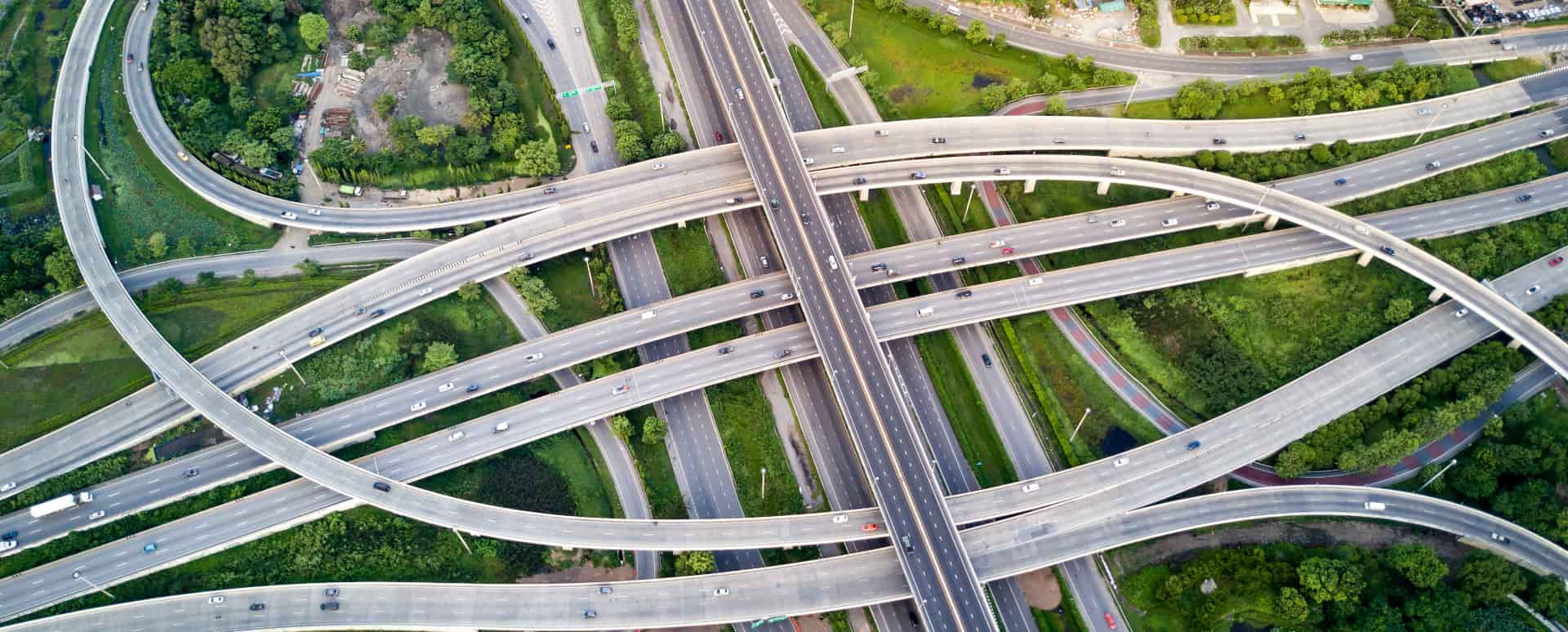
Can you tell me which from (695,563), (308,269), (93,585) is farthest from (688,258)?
(93,585)

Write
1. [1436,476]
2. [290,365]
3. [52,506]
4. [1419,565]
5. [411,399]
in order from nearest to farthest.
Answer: [1419,565], [52,506], [1436,476], [411,399], [290,365]

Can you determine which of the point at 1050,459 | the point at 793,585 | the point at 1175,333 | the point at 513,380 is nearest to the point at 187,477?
the point at 513,380

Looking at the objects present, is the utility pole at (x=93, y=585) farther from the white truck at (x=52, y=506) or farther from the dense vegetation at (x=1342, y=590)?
the dense vegetation at (x=1342, y=590)

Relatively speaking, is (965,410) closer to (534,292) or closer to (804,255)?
(804,255)

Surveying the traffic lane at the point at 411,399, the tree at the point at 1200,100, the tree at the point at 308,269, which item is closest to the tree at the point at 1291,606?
the tree at the point at 1200,100

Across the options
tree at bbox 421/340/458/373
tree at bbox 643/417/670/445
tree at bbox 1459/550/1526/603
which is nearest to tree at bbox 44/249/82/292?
tree at bbox 421/340/458/373

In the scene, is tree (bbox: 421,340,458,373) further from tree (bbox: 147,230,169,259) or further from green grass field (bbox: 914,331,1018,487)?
green grass field (bbox: 914,331,1018,487)

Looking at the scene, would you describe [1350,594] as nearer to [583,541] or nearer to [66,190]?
[583,541]
